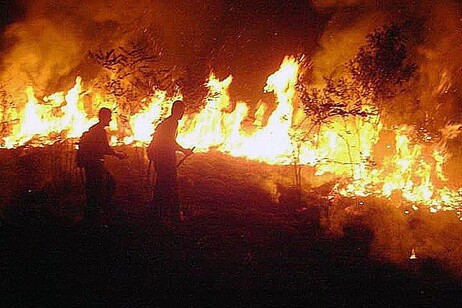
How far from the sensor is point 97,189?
830cm

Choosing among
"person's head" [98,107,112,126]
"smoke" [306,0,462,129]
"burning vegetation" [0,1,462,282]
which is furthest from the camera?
"smoke" [306,0,462,129]

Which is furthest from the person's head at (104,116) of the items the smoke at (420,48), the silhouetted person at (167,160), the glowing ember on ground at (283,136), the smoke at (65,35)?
the smoke at (65,35)

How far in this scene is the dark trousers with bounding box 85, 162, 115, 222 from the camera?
27.0 ft

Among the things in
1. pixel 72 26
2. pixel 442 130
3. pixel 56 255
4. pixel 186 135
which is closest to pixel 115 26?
pixel 72 26

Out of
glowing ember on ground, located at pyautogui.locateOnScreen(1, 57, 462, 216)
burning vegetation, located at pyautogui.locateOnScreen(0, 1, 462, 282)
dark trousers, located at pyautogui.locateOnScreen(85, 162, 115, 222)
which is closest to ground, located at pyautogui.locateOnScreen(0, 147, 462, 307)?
dark trousers, located at pyautogui.locateOnScreen(85, 162, 115, 222)

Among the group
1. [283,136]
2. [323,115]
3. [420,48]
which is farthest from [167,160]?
[420,48]

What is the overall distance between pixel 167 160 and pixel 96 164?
1.10 meters

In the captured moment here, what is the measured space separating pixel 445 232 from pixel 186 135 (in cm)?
817

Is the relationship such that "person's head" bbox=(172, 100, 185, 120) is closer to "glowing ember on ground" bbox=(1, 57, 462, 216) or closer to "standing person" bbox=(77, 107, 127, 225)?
"standing person" bbox=(77, 107, 127, 225)

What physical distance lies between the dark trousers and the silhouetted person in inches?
29.6

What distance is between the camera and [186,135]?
1508 centimetres

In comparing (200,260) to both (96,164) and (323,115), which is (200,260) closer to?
(96,164)

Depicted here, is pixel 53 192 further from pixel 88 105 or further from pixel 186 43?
pixel 186 43

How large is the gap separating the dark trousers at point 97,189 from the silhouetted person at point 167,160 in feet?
2.47
